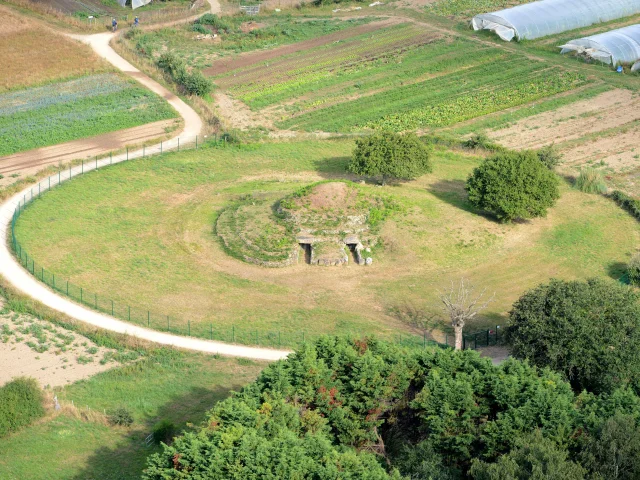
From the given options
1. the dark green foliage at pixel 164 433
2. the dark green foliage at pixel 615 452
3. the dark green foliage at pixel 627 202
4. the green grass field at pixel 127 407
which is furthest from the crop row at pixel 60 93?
the dark green foliage at pixel 615 452

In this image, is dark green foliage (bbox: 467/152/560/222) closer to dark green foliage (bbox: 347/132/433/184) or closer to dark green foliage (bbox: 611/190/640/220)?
dark green foliage (bbox: 347/132/433/184)

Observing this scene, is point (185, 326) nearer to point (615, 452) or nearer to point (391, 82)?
point (615, 452)

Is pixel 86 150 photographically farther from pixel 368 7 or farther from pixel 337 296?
pixel 368 7

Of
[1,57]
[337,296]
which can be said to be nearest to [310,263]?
[337,296]

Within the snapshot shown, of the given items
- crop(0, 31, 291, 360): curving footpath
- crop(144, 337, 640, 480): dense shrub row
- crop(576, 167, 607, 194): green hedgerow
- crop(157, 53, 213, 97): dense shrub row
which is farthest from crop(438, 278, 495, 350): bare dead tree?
crop(157, 53, 213, 97): dense shrub row

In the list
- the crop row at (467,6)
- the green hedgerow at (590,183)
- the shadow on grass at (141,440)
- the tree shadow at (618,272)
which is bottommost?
the shadow on grass at (141,440)

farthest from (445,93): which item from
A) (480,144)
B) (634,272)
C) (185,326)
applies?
(185,326)

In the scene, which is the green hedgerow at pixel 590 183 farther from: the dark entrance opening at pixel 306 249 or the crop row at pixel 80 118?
the crop row at pixel 80 118
